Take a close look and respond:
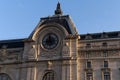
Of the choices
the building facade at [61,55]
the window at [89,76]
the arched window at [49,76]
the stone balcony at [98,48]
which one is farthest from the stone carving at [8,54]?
the window at [89,76]

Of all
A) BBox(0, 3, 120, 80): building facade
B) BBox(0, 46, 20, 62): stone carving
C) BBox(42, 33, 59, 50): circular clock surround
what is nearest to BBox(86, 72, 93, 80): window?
BBox(0, 3, 120, 80): building facade

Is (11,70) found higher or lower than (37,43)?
lower

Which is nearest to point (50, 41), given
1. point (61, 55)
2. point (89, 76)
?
point (61, 55)

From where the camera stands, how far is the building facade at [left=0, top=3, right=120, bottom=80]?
60.8 m

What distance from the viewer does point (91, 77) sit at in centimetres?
6059

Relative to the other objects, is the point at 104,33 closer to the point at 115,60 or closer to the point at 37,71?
the point at 115,60

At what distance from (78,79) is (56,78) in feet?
14.2

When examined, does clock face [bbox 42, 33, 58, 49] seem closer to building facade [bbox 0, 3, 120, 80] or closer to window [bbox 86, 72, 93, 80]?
building facade [bbox 0, 3, 120, 80]

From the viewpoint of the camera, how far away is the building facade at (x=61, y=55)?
200ft

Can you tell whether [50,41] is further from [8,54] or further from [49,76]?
[8,54]

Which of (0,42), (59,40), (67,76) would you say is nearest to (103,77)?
(67,76)

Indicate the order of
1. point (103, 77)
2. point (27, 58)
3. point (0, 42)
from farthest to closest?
point (0, 42) < point (27, 58) < point (103, 77)

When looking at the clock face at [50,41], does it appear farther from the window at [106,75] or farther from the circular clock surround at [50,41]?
the window at [106,75]

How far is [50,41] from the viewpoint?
65.2m
